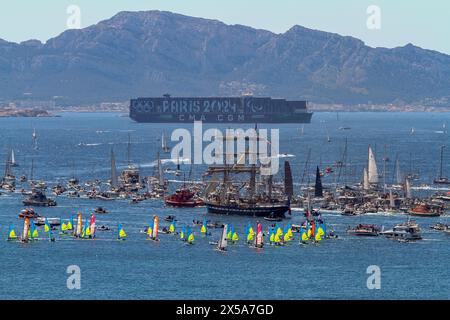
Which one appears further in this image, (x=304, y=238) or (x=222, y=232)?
(x=304, y=238)

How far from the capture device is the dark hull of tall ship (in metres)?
A: 97.4

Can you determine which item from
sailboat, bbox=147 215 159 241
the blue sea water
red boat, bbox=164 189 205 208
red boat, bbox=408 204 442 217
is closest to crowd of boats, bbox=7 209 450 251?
sailboat, bbox=147 215 159 241

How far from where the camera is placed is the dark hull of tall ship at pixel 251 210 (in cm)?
9744

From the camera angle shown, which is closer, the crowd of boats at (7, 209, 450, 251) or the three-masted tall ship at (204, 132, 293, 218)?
the crowd of boats at (7, 209, 450, 251)

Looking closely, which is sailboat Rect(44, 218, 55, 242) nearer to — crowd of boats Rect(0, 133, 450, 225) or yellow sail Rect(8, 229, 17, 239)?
yellow sail Rect(8, 229, 17, 239)

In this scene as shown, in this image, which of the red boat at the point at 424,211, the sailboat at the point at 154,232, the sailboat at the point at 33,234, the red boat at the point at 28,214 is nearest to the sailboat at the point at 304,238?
the sailboat at the point at 154,232

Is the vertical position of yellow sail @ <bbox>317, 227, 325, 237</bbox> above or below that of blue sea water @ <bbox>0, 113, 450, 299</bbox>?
above

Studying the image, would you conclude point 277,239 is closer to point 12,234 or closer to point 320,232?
point 320,232

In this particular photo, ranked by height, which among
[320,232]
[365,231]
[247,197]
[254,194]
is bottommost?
[365,231]

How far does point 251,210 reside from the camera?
326 ft

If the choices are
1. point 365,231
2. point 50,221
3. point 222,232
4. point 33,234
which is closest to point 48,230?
point 33,234

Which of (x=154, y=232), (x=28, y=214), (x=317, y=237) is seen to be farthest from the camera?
(x=28, y=214)

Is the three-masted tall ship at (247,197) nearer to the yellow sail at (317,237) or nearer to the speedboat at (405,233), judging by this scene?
the speedboat at (405,233)
